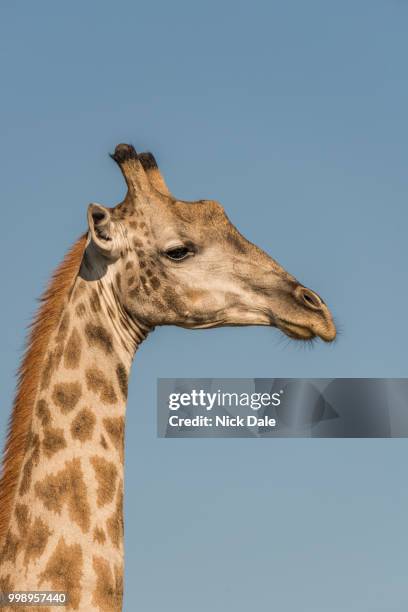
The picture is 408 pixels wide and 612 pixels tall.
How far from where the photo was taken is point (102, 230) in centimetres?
1290

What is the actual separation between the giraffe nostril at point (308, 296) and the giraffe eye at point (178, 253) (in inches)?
50.1

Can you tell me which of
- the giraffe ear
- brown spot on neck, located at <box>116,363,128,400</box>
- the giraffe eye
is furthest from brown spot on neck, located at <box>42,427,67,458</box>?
the giraffe eye

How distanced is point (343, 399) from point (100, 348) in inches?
351

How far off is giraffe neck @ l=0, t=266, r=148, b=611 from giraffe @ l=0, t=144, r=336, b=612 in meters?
0.01

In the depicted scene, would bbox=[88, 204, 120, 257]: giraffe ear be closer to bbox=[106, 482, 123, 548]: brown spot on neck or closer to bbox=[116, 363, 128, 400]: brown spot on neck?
bbox=[116, 363, 128, 400]: brown spot on neck

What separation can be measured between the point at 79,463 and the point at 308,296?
10.1 ft

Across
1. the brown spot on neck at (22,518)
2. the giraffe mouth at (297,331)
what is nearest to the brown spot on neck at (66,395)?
the brown spot on neck at (22,518)

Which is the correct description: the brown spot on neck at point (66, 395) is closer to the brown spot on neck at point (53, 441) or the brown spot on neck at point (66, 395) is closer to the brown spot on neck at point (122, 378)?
the brown spot on neck at point (53, 441)

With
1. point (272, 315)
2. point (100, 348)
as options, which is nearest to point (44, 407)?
point (100, 348)

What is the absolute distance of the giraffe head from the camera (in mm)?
13094

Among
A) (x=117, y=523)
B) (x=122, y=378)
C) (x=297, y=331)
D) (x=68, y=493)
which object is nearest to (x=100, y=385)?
(x=122, y=378)

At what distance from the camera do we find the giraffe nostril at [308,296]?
1315 cm

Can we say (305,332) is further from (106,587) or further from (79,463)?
(106,587)

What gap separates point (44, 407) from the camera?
40.1 feet
